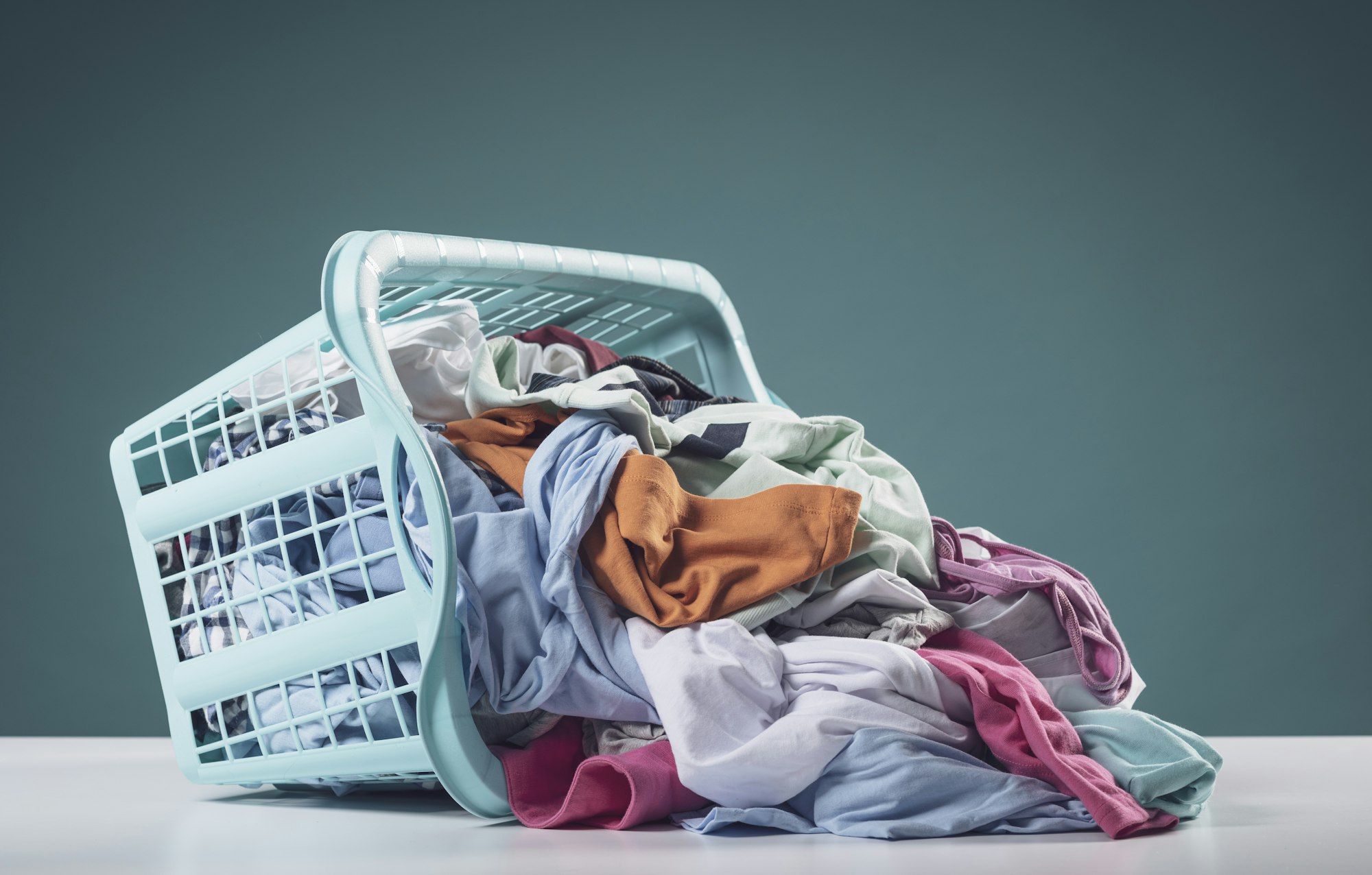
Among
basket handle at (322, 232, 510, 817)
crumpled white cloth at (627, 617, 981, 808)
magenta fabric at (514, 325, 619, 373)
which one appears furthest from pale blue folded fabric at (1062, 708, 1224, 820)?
magenta fabric at (514, 325, 619, 373)

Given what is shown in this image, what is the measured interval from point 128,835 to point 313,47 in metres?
2.19

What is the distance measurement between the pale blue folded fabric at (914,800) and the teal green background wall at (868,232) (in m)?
1.84

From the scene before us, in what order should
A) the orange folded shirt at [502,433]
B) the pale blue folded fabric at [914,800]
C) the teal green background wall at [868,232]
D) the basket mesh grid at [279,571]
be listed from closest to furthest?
the pale blue folded fabric at [914,800]
the basket mesh grid at [279,571]
the orange folded shirt at [502,433]
the teal green background wall at [868,232]

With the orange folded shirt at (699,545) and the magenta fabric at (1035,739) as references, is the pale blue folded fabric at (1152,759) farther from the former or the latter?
the orange folded shirt at (699,545)

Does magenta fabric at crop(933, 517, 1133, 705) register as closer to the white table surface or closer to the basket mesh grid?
the white table surface

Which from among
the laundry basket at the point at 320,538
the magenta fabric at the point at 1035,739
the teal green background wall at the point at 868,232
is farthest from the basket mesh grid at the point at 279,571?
the teal green background wall at the point at 868,232

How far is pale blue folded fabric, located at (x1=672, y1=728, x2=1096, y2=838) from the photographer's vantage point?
38.1 inches

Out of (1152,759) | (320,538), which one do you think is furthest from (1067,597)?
(320,538)

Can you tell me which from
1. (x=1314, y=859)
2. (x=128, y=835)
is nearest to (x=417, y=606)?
(x=128, y=835)

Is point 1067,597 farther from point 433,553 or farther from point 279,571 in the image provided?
point 279,571

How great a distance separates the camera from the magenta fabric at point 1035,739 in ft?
3.19

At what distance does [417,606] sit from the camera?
1043mm

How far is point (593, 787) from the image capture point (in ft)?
3.38

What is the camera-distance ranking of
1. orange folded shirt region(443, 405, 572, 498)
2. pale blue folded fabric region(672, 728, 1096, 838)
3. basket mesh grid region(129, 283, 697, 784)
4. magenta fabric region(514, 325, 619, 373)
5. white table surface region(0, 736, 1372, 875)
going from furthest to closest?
1. magenta fabric region(514, 325, 619, 373)
2. orange folded shirt region(443, 405, 572, 498)
3. basket mesh grid region(129, 283, 697, 784)
4. pale blue folded fabric region(672, 728, 1096, 838)
5. white table surface region(0, 736, 1372, 875)
